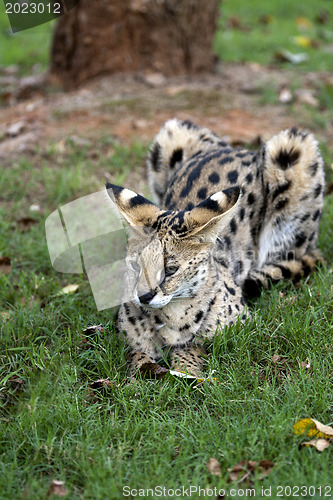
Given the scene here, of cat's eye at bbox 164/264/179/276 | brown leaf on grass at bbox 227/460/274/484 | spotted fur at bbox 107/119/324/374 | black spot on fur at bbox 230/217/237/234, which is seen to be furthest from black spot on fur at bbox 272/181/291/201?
brown leaf on grass at bbox 227/460/274/484

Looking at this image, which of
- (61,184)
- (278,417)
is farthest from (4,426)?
(61,184)

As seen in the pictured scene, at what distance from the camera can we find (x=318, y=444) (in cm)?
313

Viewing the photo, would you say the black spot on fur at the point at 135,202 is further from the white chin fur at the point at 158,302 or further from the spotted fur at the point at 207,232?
the white chin fur at the point at 158,302

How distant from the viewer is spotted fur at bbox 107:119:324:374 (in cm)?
358

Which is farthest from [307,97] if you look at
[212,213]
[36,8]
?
[212,213]

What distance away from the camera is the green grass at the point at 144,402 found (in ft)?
9.90

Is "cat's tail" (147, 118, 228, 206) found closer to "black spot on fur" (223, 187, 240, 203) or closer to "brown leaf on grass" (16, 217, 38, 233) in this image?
"brown leaf on grass" (16, 217, 38, 233)

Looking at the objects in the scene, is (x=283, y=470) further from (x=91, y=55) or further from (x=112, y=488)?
(x=91, y=55)

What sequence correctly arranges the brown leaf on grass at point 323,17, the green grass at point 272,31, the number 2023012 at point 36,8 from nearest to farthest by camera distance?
1. the number 2023012 at point 36,8
2. the green grass at point 272,31
3. the brown leaf on grass at point 323,17

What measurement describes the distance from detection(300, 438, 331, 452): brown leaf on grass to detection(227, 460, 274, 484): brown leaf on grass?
23 cm

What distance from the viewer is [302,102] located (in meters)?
8.02

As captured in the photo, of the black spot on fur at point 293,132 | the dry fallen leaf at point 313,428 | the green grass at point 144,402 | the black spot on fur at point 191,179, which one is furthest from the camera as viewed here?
the black spot on fur at point 293,132

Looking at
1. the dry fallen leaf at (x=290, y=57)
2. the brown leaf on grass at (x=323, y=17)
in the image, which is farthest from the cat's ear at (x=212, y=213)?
the brown leaf on grass at (x=323, y=17)

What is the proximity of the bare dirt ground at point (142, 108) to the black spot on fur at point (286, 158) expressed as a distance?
1.85m
